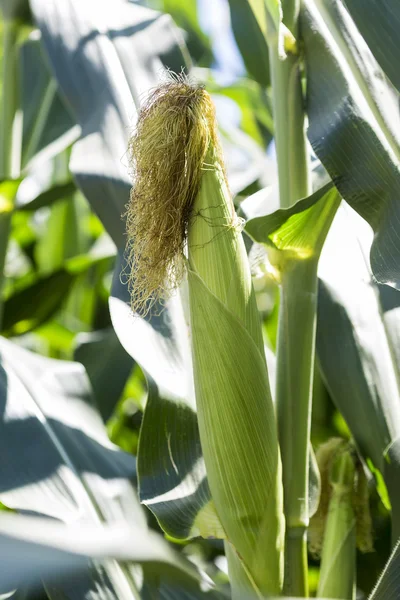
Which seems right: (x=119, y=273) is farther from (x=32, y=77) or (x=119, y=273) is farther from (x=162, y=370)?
(x=32, y=77)

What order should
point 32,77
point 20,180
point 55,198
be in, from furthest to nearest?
point 32,77 < point 55,198 < point 20,180

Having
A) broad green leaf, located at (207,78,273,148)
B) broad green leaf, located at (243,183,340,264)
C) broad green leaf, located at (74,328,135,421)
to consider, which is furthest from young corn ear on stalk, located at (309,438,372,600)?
broad green leaf, located at (207,78,273,148)

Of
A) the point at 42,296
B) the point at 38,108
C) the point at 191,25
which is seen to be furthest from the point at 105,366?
the point at 191,25

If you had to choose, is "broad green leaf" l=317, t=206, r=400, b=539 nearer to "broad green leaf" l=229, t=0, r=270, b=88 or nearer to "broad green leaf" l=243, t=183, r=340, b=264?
"broad green leaf" l=243, t=183, r=340, b=264

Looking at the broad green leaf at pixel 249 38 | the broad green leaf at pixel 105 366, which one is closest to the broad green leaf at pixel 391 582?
the broad green leaf at pixel 105 366

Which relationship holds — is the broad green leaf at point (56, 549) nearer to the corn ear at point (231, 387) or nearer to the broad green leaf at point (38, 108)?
the corn ear at point (231, 387)

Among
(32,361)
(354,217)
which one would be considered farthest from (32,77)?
(354,217)

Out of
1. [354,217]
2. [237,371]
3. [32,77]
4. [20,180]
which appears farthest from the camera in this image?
[32,77]

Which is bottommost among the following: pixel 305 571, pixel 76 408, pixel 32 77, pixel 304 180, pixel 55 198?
pixel 305 571
